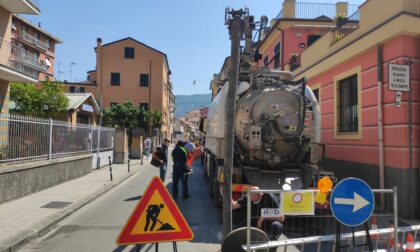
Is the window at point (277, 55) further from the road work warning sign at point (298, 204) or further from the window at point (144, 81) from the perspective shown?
the window at point (144, 81)

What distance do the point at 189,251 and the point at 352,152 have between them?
6.93 m

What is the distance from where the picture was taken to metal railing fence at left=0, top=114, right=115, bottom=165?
1130cm

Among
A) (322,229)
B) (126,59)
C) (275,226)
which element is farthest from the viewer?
(126,59)

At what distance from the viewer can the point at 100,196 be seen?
12586 mm

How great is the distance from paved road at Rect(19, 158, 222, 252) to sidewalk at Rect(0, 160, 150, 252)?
184 millimetres

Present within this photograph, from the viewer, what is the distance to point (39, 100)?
1022 inches

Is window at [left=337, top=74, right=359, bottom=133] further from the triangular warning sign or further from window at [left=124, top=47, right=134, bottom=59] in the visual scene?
window at [left=124, top=47, right=134, bottom=59]

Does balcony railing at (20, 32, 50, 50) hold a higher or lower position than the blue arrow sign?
higher

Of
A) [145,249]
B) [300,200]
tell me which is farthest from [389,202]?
[145,249]

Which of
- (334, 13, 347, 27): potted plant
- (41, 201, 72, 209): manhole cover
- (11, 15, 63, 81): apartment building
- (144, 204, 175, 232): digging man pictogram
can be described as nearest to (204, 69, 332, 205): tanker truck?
(144, 204, 175, 232): digging man pictogram

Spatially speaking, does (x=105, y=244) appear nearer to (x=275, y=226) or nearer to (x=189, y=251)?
(x=189, y=251)

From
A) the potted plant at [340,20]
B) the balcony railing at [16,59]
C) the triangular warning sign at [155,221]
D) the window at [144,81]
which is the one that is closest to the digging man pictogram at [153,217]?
the triangular warning sign at [155,221]

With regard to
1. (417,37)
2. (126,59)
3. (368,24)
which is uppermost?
(126,59)

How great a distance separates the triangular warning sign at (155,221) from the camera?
4918mm
